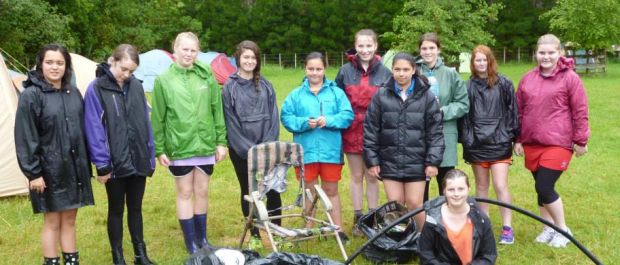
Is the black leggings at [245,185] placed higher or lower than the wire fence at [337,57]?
lower

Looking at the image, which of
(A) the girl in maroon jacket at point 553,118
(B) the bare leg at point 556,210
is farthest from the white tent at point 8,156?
(B) the bare leg at point 556,210

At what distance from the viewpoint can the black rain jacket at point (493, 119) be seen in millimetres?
5129

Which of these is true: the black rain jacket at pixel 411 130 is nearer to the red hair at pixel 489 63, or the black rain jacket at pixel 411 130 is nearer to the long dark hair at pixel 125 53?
the red hair at pixel 489 63

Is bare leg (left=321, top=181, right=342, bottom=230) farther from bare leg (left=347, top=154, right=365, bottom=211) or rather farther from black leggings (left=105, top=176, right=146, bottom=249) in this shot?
black leggings (left=105, top=176, right=146, bottom=249)

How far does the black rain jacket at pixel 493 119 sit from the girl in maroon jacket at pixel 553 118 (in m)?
0.12

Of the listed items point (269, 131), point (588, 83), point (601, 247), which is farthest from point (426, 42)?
point (588, 83)

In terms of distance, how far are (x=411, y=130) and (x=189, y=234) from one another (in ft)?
6.39

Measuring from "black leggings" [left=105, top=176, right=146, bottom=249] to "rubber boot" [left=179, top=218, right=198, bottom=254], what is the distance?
0.36m

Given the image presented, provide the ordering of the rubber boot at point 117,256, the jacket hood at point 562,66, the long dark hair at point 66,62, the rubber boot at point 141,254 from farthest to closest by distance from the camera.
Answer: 1. the jacket hood at point 562,66
2. the rubber boot at point 141,254
3. the rubber boot at point 117,256
4. the long dark hair at point 66,62

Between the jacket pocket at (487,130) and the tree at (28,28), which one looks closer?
the jacket pocket at (487,130)

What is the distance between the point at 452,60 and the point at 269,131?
2548cm

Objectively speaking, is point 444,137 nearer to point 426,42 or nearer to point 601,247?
point 426,42

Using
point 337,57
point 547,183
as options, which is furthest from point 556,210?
point 337,57

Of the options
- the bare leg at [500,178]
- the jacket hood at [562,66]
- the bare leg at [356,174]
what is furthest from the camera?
the bare leg at [356,174]
